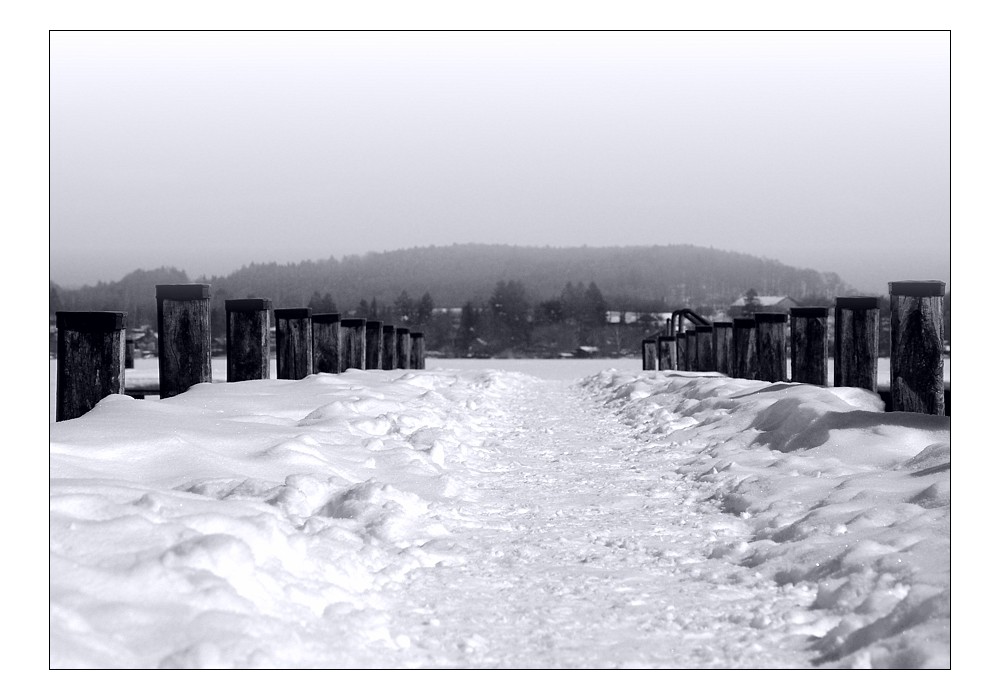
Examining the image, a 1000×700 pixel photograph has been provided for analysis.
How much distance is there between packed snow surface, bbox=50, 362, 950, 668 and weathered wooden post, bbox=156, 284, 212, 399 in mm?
391

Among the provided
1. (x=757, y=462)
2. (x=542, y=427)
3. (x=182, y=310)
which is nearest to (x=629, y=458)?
(x=757, y=462)

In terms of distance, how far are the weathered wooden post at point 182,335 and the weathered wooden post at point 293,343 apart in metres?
2.91

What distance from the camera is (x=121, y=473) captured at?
468cm

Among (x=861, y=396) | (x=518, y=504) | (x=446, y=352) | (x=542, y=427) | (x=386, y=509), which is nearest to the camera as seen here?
(x=386, y=509)

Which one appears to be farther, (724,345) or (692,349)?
(692,349)

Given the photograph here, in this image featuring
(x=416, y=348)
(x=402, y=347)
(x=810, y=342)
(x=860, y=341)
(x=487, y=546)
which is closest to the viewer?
(x=487, y=546)

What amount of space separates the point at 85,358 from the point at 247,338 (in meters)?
2.66

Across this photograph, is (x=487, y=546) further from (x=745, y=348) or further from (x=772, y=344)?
(x=745, y=348)

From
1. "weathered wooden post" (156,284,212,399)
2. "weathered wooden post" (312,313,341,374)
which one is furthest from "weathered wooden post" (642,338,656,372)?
"weathered wooden post" (156,284,212,399)

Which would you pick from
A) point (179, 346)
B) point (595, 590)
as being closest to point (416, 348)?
point (179, 346)

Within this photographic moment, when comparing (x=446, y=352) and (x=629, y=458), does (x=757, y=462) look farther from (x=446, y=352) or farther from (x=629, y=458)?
(x=446, y=352)

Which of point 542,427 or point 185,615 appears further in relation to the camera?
point 542,427

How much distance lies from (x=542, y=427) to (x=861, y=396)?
2.92 m

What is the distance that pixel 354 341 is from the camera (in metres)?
14.6
